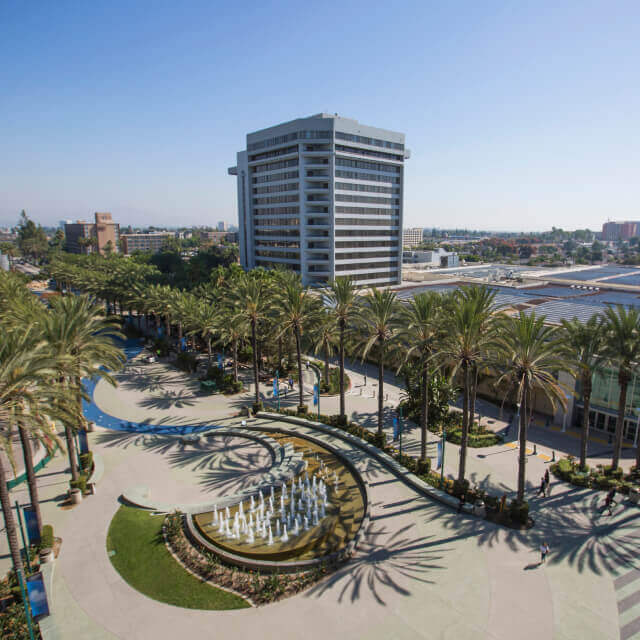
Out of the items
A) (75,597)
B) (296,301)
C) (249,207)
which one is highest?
(249,207)

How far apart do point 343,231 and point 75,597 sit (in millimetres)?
88068

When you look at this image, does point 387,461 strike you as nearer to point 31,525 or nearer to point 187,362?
point 31,525

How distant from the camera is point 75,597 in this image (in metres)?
19.3

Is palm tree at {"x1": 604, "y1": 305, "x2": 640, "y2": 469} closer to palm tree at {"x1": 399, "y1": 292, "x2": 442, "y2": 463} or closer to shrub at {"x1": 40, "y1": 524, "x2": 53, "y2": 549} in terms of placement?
palm tree at {"x1": 399, "y1": 292, "x2": 442, "y2": 463}

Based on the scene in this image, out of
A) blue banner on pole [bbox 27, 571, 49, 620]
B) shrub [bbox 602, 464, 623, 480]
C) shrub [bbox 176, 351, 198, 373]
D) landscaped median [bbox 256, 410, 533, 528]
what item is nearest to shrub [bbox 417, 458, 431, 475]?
landscaped median [bbox 256, 410, 533, 528]

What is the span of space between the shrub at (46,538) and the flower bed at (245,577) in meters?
5.74

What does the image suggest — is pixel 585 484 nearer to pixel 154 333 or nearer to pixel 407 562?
pixel 407 562

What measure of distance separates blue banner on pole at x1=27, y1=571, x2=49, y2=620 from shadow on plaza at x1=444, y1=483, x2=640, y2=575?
19.1 metres

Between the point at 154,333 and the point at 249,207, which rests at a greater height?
the point at 249,207

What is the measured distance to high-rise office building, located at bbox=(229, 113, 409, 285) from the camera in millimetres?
96438

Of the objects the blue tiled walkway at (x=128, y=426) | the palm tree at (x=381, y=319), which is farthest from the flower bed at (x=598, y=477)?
the blue tiled walkway at (x=128, y=426)

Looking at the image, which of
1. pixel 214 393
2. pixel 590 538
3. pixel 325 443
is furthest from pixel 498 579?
pixel 214 393

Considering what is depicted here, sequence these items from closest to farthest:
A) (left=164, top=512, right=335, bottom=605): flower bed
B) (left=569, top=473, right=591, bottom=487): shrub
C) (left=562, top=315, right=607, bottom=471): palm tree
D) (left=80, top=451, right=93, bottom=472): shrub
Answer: (left=164, top=512, right=335, bottom=605): flower bed < (left=569, top=473, right=591, bottom=487): shrub < (left=562, top=315, right=607, bottom=471): palm tree < (left=80, top=451, right=93, bottom=472): shrub

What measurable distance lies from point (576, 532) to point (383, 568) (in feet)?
36.1
